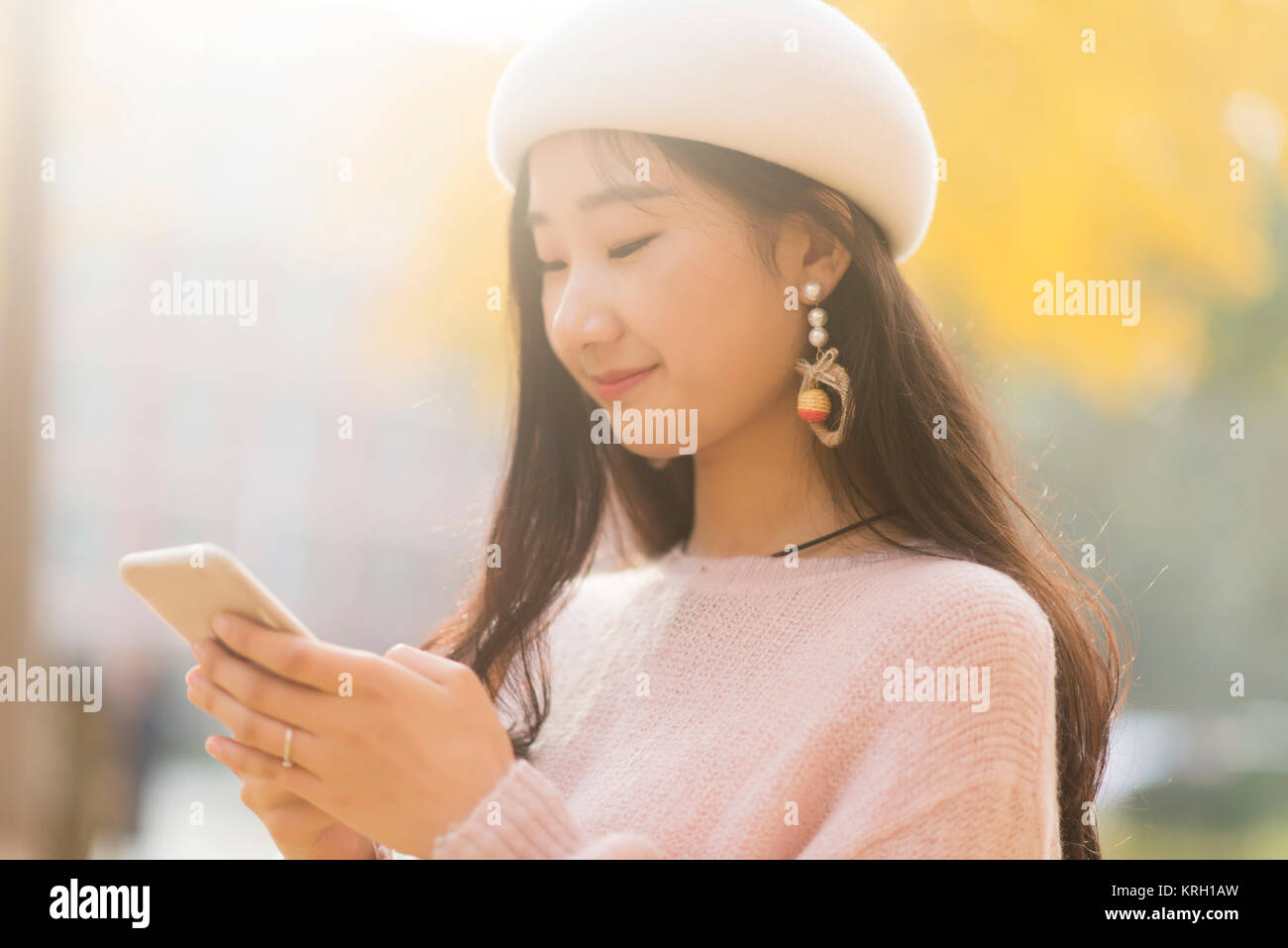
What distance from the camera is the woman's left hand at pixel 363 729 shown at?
1294mm

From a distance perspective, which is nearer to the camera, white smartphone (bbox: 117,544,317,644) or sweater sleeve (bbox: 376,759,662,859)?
white smartphone (bbox: 117,544,317,644)

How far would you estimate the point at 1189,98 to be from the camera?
2.98 meters

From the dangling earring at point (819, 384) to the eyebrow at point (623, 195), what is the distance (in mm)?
284

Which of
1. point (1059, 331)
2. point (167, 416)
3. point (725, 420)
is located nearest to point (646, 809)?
point (725, 420)

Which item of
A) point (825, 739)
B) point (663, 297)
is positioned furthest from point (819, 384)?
point (825, 739)

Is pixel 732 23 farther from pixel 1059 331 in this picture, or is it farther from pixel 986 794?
pixel 1059 331

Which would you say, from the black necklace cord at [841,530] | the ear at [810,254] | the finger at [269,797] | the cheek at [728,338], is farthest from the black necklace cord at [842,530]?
the finger at [269,797]

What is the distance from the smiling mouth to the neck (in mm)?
228

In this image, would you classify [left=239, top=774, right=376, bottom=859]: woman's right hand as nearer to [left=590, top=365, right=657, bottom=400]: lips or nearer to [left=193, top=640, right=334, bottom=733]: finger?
[left=193, top=640, right=334, bottom=733]: finger

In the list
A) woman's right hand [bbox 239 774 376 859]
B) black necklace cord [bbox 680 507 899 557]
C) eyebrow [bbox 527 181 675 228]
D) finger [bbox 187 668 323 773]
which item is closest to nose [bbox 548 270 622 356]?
eyebrow [bbox 527 181 675 228]

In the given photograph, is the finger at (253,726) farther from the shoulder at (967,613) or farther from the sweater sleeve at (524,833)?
the shoulder at (967,613)

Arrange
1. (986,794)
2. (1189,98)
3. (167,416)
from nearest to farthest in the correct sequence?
(986,794) < (1189,98) < (167,416)

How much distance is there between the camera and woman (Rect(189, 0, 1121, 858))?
134 centimetres
